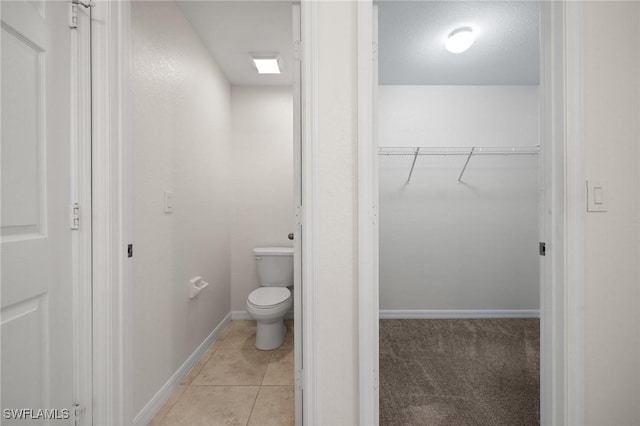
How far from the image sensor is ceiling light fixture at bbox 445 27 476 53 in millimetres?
1896

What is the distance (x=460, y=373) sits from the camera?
5.84 ft

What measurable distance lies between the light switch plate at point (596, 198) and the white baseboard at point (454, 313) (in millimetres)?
2017

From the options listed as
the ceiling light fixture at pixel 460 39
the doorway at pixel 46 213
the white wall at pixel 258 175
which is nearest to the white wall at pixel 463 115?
the ceiling light fixture at pixel 460 39

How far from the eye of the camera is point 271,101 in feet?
8.91

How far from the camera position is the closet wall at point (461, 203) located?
273cm

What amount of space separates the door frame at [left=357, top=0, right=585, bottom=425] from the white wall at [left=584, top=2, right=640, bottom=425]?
0.05 m

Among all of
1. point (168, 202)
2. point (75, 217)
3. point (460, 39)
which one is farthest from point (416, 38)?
point (75, 217)

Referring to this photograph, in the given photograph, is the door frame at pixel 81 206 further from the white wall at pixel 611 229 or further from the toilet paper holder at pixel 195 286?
the white wall at pixel 611 229

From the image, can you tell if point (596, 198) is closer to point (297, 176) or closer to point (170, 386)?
point (297, 176)

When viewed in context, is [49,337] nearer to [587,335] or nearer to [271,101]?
[587,335]

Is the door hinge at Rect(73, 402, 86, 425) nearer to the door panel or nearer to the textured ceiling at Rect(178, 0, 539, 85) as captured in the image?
the door panel

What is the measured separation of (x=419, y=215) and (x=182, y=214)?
85.1 inches

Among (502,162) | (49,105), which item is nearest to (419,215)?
(502,162)

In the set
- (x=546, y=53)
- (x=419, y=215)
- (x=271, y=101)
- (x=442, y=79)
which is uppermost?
(x=442, y=79)
